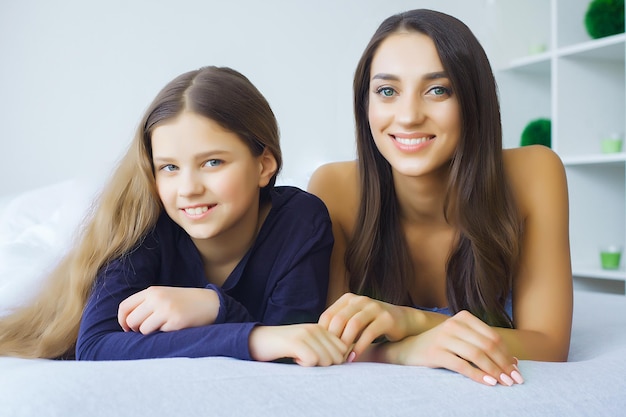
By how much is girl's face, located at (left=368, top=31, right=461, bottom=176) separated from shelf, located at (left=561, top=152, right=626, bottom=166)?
1.68 meters

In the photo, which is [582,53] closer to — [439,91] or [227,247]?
[439,91]

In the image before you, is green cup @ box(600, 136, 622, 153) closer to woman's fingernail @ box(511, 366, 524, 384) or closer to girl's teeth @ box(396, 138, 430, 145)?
girl's teeth @ box(396, 138, 430, 145)

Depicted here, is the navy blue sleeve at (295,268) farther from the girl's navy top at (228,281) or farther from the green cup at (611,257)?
the green cup at (611,257)

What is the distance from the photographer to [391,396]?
79cm

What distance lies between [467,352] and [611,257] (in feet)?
7.37

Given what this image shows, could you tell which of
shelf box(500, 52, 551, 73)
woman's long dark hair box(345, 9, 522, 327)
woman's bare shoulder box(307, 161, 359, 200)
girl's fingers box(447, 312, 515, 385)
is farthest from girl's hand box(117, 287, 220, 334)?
shelf box(500, 52, 551, 73)

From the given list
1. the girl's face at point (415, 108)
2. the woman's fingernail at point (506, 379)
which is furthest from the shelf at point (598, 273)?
the woman's fingernail at point (506, 379)

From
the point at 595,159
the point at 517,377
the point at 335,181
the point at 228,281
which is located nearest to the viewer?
the point at 517,377

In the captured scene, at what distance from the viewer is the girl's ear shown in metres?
1.26

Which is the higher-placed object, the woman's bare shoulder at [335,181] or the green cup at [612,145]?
the woman's bare shoulder at [335,181]

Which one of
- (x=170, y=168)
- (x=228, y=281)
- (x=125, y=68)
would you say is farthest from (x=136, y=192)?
(x=125, y=68)

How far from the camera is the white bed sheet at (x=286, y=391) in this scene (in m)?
0.71

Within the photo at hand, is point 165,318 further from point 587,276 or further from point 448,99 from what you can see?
point 587,276

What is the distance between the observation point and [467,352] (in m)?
0.89
